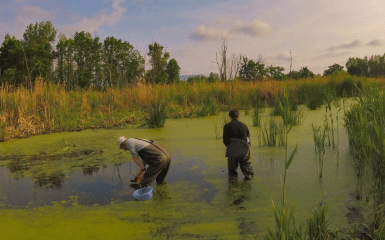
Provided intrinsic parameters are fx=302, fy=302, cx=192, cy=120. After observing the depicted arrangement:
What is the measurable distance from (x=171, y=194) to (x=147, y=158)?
57cm

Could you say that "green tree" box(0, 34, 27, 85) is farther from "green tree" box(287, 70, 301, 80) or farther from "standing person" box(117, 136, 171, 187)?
"standing person" box(117, 136, 171, 187)

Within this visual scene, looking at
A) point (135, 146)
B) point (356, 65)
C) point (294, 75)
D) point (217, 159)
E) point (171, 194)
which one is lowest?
point (171, 194)

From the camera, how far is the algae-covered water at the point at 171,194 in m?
2.49

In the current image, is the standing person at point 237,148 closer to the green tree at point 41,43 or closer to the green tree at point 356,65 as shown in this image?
the green tree at point 41,43

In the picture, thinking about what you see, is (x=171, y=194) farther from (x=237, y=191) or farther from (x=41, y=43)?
(x=41, y=43)

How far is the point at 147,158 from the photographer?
11.8 feet

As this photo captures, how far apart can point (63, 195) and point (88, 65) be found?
31.5 meters

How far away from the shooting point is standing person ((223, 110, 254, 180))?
3.60m

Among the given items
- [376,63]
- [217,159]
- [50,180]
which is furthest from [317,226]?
[376,63]

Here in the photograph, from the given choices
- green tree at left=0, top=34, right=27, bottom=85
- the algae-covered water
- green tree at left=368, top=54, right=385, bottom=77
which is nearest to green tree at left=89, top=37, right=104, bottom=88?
green tree at left=0, top=34, right=27, bottom=85

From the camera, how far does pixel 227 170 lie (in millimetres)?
4031

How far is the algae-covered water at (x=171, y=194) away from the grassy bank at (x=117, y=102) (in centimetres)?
188

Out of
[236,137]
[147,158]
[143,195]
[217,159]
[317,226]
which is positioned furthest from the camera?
[217,159]

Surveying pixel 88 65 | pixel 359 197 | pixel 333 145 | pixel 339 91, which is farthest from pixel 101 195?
pixel 88 65
